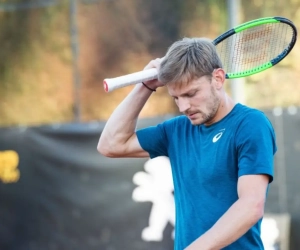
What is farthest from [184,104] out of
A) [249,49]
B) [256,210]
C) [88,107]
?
[88,107]

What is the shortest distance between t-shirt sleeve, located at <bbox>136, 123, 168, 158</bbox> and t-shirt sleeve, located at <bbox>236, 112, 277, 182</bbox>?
603 millimetres

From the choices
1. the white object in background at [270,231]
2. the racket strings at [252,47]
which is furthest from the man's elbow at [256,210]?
the white object in background at [270,231]

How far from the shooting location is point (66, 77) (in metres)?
7.55

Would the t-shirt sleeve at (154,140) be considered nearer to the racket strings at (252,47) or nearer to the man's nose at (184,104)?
the man's nose at (184,104)

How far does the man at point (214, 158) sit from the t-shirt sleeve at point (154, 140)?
0.23 metres

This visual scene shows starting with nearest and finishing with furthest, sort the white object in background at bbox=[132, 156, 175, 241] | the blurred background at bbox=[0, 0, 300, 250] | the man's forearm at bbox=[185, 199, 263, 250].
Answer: the man's forearm at bbox=[185, 199, 263, 250]
the white object in background at bbox=[132, 156, 175, 241]
the blurred background at bbox=[0, 0, 300, 250]

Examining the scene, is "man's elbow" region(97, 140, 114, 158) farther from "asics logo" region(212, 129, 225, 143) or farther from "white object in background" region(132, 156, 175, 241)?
"white object in background" region(132, 156, 175, 241)

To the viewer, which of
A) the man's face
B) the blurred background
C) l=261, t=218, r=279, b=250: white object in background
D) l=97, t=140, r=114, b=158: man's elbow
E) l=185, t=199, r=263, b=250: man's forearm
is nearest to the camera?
l=185, t=199, r=263, b=250: man's forearm

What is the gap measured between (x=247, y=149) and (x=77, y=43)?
16.4ft

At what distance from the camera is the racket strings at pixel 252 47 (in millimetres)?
3646

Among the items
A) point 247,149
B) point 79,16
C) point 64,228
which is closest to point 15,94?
point 79,16

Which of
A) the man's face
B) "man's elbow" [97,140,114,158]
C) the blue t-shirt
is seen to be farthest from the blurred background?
the man's face

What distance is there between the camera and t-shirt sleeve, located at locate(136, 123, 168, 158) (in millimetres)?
3299

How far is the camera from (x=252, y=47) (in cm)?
378
